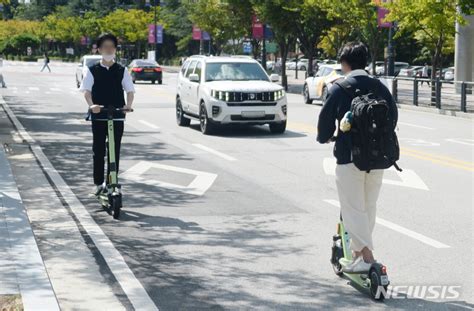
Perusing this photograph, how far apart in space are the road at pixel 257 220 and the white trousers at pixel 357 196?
0.44m

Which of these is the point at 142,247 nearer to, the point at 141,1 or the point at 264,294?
the point at 264,294

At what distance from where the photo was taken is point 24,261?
7.26m

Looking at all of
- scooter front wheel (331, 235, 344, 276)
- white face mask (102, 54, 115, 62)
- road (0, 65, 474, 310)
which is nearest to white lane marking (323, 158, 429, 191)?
road (0, 65, 474, 310)

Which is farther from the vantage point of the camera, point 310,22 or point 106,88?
point 310,22

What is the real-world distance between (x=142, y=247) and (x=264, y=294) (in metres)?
2.01

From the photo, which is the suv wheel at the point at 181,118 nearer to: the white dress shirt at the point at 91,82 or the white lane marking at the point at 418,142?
the white lane marking at the point at 418,142

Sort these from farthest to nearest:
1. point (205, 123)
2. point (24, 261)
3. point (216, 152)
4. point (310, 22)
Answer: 1. point (310, 22)
2. point (205, 123)
3. point (216, 152)
4. point (24, 261)

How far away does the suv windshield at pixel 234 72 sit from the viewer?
21016 millimetres

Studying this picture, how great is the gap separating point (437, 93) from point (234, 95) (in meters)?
11.8

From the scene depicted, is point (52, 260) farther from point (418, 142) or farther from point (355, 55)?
point (418, 142)

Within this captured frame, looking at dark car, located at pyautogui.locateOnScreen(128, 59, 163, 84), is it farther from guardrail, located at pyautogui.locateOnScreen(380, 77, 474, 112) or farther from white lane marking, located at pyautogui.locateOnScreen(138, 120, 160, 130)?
white lane marking, located at pyautogui.locateOnScreen(138, 120, 160, 130)

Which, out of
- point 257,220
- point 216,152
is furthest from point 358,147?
point 216,152

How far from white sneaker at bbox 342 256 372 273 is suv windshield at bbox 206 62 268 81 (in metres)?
14.6

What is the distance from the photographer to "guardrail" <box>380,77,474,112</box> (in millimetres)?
28234
